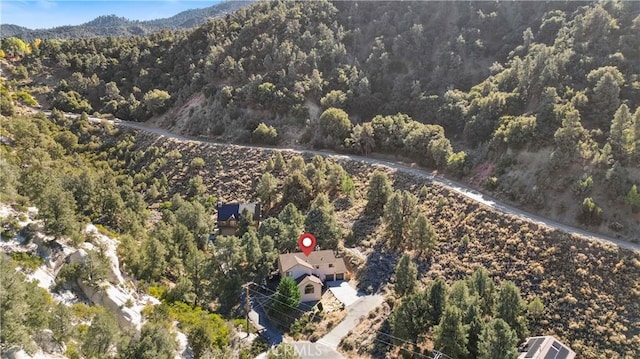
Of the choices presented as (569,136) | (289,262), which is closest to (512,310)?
(289,262)

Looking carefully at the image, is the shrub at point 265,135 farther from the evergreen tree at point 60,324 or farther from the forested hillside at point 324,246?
the evergreen tree at point 60,324

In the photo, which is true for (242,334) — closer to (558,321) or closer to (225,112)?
(558,321)

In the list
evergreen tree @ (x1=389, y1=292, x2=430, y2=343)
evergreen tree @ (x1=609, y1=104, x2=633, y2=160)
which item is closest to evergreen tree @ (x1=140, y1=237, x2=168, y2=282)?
evergreen tree @ (x1=389, y1=292, x2=430, y2=343)

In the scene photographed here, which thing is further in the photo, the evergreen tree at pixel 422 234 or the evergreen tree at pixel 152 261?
the evergreen tree at pixel 422 234

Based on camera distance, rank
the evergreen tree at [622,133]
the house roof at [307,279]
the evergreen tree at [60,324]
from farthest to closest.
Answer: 1. the evergreen tree at [622,133]
2. the house roof at [307,279]
3. the evergreen tree at [60,324]

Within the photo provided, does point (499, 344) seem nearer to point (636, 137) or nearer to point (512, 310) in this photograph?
point (512, 310)

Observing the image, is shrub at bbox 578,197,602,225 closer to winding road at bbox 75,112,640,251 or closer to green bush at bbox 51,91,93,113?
winding road at bbox 75,112,640,251

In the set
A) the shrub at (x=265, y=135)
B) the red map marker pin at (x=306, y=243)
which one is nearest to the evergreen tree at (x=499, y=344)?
the red map marker pin at (x=306, y=243)
